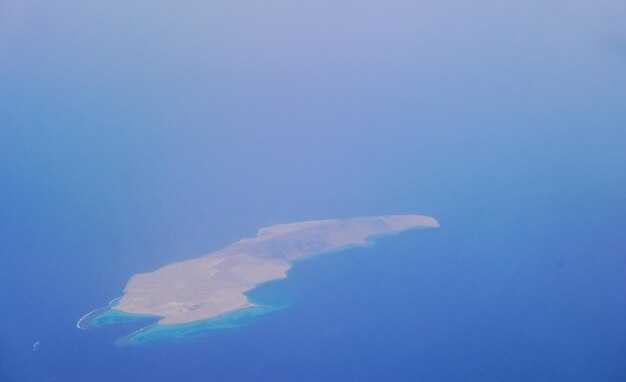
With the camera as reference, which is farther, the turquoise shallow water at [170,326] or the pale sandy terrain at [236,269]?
the pale sandy terrain at [236,269]

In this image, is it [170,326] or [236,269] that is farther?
[236,269]

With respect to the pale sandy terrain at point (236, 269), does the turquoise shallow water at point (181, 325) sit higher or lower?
lower

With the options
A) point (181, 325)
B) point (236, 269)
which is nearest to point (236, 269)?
point (236, 269)

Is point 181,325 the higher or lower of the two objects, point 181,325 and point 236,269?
the lower

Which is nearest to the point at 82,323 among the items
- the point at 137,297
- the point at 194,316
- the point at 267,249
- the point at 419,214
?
the point at 137,297

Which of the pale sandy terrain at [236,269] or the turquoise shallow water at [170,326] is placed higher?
the pale sandy terrain at [236,269]

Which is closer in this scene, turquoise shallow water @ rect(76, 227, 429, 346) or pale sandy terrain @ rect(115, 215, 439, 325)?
turquoise shallow water @ rect(76, 227, 429, 346)

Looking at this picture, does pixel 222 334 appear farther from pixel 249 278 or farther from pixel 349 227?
pixel 349 227

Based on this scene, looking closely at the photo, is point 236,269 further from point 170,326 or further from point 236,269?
point 170,326

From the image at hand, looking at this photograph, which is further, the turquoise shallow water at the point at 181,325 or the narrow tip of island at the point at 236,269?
the narrow tip of island at the point at 236,269
